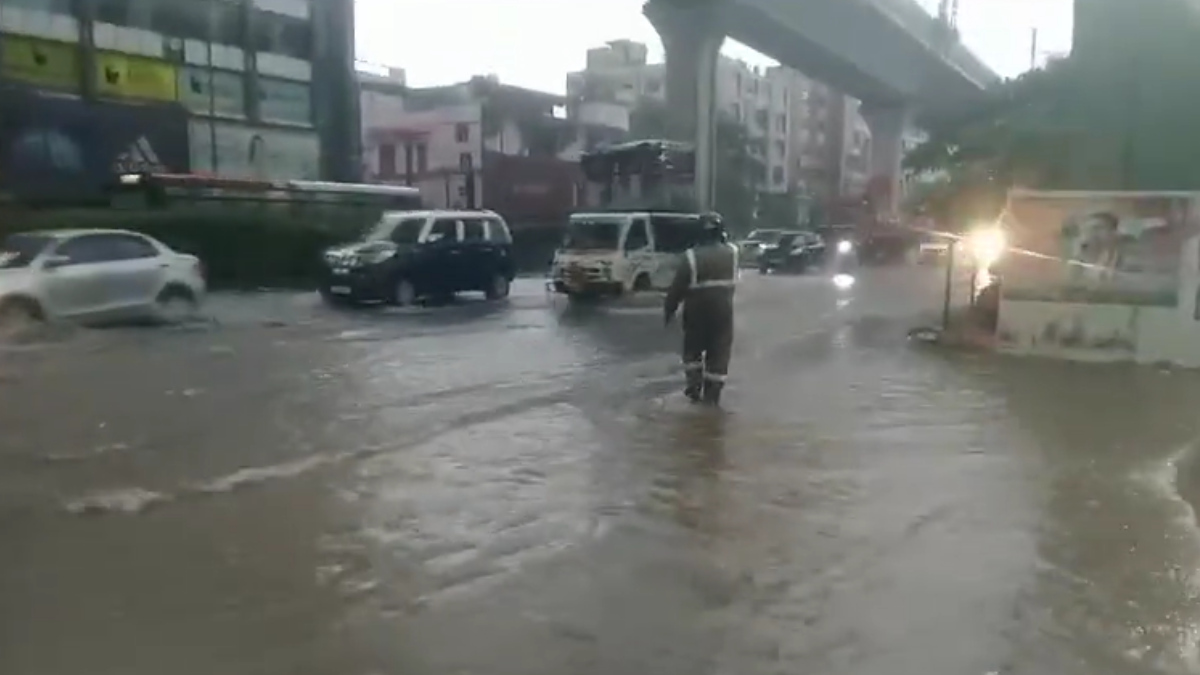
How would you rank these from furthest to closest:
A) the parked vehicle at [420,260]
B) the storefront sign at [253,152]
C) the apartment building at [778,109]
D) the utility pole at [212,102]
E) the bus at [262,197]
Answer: the apartment building at [778,109], the utility pole at [212,102], the storefront sign at [253,152], the bus at [262,197], the parked vehicle at [420,260]

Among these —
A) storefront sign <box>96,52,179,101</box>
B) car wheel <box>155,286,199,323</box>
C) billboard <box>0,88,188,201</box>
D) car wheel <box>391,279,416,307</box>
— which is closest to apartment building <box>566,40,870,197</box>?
storefront sign <box>96,52,179,101</box>

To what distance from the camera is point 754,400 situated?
444 inches

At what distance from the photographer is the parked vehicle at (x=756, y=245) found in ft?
135

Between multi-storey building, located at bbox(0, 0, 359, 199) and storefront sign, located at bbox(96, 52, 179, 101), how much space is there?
3cm

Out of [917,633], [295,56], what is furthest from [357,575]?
[295,56]

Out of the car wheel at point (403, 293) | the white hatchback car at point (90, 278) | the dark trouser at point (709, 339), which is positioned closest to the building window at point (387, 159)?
the car wheel at point (403, 293)

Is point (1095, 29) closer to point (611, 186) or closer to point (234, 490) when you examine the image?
point (234, 490)

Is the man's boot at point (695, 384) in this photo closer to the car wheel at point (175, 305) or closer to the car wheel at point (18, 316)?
the car wheel at point (18, 316)

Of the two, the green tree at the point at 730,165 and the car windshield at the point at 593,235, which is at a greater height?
the green tree at the point at 730,165

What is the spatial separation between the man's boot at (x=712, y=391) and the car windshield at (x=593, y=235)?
41.6 feet

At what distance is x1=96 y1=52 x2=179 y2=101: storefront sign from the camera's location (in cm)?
3134

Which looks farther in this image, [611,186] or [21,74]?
[611,186]

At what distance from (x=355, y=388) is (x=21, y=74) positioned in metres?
22.2

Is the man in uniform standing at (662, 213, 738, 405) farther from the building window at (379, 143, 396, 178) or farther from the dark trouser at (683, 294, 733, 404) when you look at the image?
the building window at (379, 143, 396, 178)
